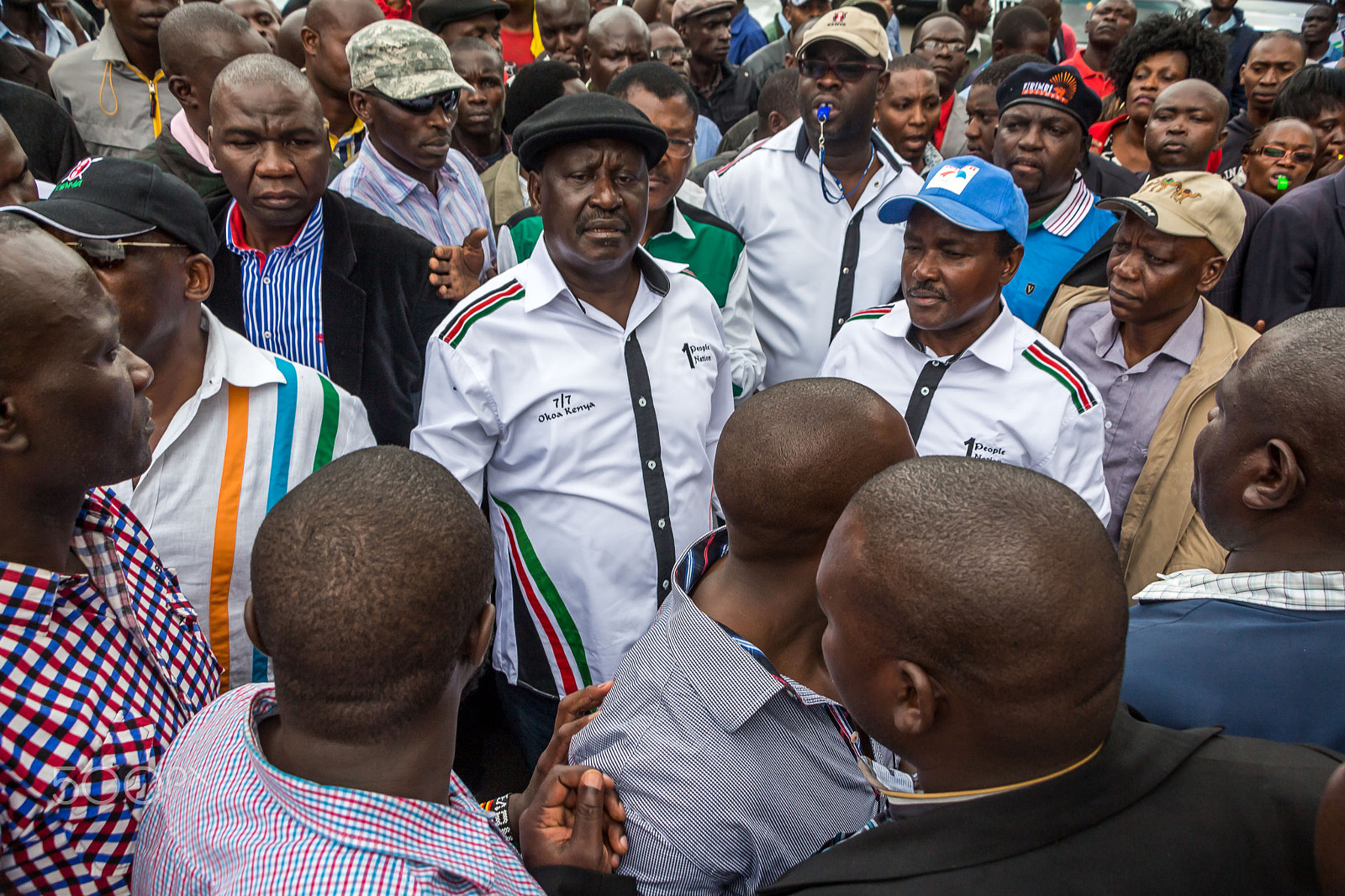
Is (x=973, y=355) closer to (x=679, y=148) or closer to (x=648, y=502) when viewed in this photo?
(x=648, y=502)

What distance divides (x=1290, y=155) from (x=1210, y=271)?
2227 mm

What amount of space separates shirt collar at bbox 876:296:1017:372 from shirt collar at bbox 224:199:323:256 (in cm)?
172

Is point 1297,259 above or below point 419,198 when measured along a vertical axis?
below

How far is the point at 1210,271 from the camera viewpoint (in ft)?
9.68

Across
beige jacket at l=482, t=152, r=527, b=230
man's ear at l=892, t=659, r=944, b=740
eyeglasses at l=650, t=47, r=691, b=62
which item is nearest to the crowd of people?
man's ear at l=892, t=659, r=944, b=740

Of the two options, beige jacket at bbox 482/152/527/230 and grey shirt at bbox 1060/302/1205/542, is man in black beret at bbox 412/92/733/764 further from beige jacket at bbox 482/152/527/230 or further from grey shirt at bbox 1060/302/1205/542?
beige jacket at bbox 482/152/527/230

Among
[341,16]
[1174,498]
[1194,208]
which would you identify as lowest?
[1174,498]

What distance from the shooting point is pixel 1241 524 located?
5.30 feet

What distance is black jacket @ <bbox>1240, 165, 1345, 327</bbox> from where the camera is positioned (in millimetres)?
3881

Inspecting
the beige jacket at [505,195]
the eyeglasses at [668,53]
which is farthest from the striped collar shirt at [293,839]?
the eyeglasses at [668,53]

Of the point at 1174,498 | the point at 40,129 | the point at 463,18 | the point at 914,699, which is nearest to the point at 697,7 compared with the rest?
the point at 463,18

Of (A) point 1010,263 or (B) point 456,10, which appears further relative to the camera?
(B) point 456,10

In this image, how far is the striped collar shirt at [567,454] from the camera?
2422 millimetres

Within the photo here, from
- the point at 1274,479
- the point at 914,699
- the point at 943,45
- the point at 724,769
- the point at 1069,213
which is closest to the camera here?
the point at 914,699
